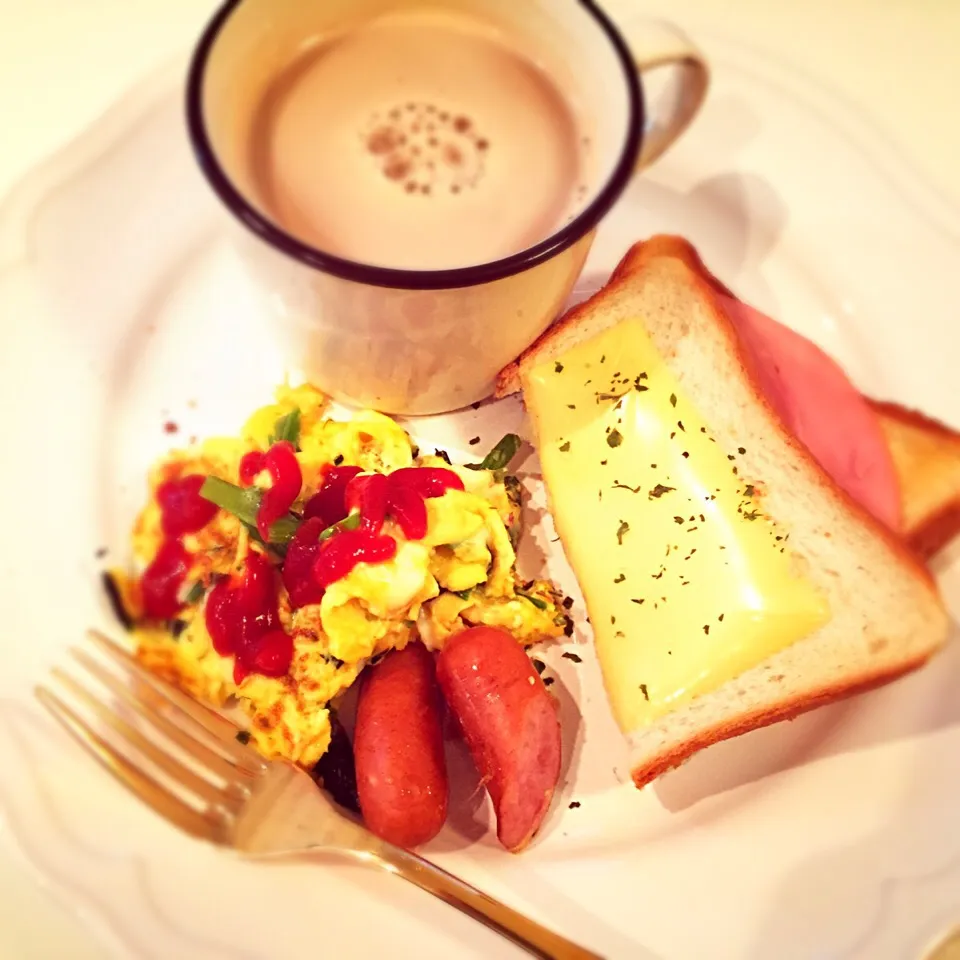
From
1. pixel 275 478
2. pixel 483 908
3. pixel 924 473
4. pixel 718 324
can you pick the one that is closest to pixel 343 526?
pixel 275 478

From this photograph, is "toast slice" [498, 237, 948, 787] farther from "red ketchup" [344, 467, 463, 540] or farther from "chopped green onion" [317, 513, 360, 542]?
"chopped green onion" [317, 513, 360, 542]

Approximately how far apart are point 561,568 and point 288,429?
23.2 inches

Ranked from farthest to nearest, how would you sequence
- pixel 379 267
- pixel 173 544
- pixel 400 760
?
pixel 173 544
pixel 400 760
pixel 379 267

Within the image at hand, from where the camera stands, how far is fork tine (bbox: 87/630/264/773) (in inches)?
52.3

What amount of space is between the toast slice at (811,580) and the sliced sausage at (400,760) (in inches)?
13.4

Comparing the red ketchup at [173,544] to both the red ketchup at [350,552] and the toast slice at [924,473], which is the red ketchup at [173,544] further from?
the toast slice at [924,473]

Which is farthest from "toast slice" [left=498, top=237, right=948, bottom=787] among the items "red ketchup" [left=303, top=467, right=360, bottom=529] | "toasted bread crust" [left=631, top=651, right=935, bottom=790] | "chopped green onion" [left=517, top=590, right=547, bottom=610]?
"red ketchup" [left=303, top=467, right=360, bottom=529]

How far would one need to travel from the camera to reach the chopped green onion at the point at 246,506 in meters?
1.45

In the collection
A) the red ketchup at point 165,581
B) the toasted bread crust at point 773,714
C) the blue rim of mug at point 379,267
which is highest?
the blue rim of mug at point 379,267

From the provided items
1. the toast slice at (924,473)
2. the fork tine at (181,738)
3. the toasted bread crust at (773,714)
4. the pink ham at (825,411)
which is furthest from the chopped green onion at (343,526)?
the toast slice at (924,473)

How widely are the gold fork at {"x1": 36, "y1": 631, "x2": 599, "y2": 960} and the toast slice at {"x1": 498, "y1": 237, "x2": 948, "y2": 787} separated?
35 centimetres

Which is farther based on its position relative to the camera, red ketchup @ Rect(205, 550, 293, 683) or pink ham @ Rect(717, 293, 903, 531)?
pink ham @ Rect(717, 293, 903, 531)

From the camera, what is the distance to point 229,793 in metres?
1.29

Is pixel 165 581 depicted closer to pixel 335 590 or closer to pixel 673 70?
pixel 335 590
